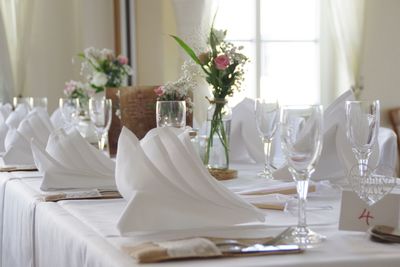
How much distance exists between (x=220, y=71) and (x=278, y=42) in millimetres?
5212

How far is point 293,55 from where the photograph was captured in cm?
763

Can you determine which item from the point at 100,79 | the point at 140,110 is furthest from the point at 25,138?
the point at 100,79

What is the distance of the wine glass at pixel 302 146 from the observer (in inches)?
56.0

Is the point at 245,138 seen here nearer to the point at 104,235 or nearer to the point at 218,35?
the point at 218,35

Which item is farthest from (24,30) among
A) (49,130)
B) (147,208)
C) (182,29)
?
(147,208)

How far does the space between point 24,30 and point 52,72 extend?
0.44 metres

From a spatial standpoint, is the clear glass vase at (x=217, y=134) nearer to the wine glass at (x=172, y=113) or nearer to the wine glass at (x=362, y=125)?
the wine glass at (x=172, y=113)

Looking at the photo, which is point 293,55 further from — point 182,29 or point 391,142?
point 391,142

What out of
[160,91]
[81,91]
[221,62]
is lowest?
[81,91]

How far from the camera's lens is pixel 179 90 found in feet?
8.52

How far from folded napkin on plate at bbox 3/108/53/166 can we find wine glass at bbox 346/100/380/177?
4.35 ft

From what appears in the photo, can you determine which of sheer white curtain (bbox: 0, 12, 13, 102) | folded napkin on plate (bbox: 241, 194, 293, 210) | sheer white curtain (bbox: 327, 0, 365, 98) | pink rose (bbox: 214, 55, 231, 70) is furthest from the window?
folded napkin on plate (bbox: 241, 194, 293, 210)

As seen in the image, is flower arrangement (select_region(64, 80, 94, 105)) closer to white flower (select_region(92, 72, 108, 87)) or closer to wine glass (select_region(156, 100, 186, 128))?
white flower (select_region(92, 72, 108, 87))

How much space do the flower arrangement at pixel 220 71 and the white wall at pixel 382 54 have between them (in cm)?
545
